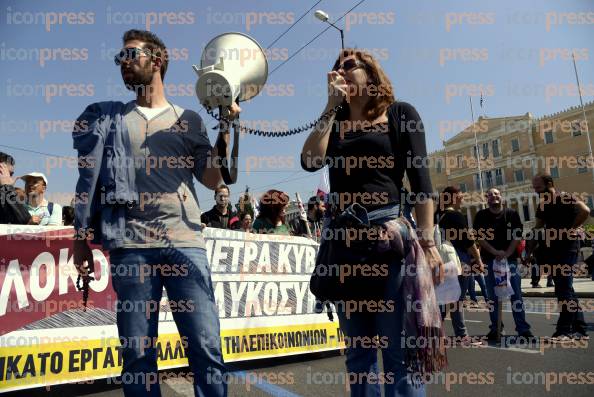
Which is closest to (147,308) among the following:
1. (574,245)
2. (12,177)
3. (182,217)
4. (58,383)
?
(182,217)

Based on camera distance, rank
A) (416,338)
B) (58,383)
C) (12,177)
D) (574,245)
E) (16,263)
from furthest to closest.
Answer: (574,245) < (12,177) < (16,263) < (58,383) < (416,338)

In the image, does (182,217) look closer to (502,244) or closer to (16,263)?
(16,263)

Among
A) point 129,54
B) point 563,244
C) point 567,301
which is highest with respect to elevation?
point 129,54

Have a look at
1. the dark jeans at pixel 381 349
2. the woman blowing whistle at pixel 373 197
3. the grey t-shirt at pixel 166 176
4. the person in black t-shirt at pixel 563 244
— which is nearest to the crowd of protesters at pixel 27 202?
the grey t-shirt at pixel 166 176

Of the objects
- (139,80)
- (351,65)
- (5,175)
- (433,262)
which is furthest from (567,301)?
(5,175)

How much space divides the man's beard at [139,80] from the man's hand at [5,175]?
300 cm

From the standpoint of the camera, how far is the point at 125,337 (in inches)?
85.4

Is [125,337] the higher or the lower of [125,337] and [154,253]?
the lower

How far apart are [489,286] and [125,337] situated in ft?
16.6

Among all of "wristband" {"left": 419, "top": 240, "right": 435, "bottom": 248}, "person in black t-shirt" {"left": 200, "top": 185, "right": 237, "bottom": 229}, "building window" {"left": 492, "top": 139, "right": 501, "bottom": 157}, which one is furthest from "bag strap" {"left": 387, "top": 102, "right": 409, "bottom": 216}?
"building window" {"left": 492, "top": 139, "right": 501, "bottom": 157}

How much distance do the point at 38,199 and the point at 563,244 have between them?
6.67m

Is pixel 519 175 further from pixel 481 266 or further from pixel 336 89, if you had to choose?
pixel 336 89

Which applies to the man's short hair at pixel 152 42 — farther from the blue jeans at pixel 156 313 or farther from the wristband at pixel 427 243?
the wristband at pixel 427 243

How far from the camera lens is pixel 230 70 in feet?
7.70
